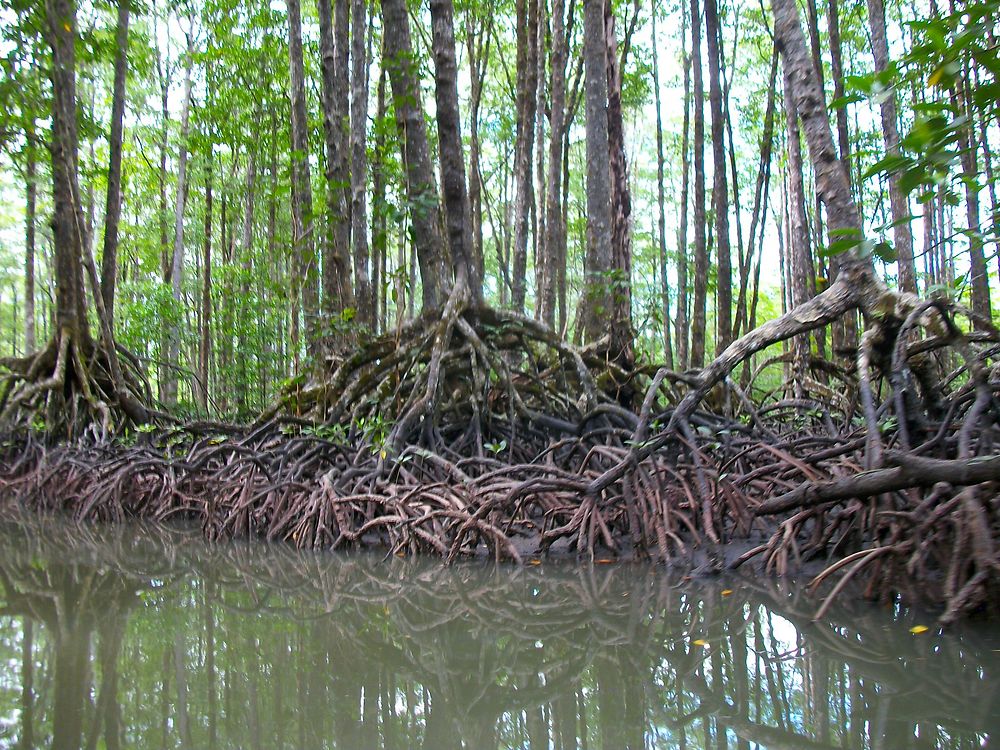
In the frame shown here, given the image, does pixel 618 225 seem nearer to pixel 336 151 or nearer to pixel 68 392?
pixel 336 151

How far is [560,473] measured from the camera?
13.8ft

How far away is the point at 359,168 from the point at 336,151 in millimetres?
381

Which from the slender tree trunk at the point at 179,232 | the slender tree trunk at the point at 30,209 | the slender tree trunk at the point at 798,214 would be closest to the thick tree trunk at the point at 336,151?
the slender tree trunk at the point at 30,209

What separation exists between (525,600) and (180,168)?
16.6 m

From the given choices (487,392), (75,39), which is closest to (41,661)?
(487,392)

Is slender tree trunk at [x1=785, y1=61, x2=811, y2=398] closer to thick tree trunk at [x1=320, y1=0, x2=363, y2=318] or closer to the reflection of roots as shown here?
thick tree trunk at [x1=320, y1=0, x2=363, y2=318]

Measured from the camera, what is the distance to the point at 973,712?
74.1 inches

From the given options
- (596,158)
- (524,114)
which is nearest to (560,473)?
(596,158)

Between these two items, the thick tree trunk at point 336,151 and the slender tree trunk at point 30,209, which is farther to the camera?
the slender tree trunk at point 30,209

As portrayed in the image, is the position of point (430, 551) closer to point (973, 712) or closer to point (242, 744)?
point (242, 744)

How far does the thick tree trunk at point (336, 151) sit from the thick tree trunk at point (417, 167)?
1.83 meters

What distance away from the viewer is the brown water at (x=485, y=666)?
195cm

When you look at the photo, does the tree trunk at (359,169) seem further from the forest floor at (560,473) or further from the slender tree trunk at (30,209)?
the slender tree trunk at (30,209)

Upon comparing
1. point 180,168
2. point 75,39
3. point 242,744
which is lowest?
point 242,744
